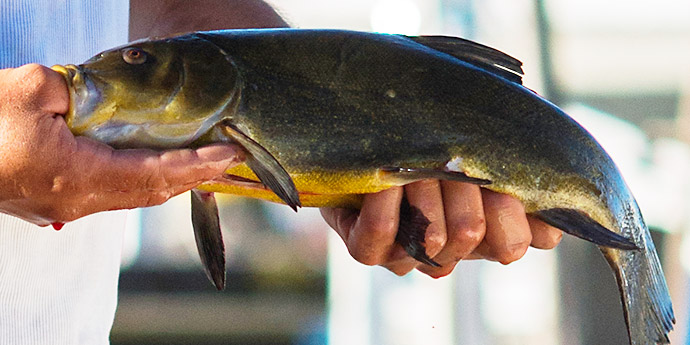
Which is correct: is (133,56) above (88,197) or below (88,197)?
above

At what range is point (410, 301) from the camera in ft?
12.7

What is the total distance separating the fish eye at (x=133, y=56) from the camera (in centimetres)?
125

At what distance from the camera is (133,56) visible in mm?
A: 1252

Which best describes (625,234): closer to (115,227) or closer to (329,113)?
(329,113)

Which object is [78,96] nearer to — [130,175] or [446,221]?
[130,175]

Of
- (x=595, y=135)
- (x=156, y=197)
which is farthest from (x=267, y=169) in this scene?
(x=595, y=135)

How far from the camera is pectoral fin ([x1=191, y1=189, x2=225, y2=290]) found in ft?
4.61

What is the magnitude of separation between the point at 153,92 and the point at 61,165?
0.80ft

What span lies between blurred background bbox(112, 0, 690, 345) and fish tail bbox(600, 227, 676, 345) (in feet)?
6.89

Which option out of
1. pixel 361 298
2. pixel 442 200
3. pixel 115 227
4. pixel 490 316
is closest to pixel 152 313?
pixel 361 298

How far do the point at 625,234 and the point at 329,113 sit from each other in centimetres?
74

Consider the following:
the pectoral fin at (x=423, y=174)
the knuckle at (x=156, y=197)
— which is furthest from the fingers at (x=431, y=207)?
the knuckle at (x=156, y=197)

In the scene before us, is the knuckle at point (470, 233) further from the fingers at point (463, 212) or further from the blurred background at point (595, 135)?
the blurred background at point (595, 135)

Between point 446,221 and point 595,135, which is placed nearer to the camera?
point 446,221
